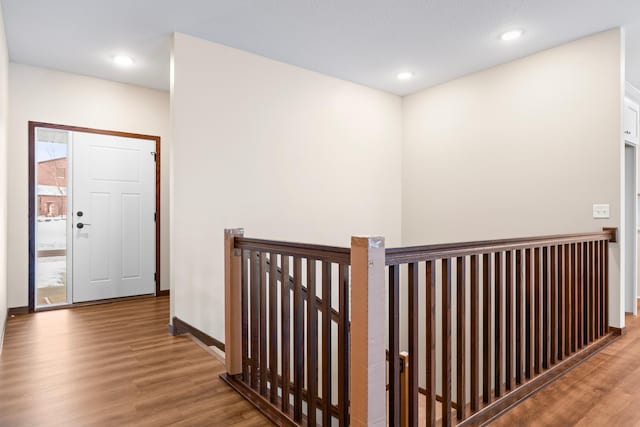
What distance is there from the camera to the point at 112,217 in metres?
4.48

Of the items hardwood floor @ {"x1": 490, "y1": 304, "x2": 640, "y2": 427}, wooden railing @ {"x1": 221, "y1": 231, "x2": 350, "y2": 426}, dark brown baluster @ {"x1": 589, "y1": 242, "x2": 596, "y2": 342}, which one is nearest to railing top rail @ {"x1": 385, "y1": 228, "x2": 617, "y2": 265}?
wooden railing @ {"x1": 221, "y1": 231, "x2": 350, "y2": 426}

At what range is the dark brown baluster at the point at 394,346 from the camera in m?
1.49

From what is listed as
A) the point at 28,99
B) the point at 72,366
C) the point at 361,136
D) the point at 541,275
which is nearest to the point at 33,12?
the point at 28,99

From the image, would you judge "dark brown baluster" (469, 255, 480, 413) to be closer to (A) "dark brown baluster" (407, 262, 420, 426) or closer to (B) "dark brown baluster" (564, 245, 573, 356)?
(A) "dark brown baluster" (407, 262, 420, 426)

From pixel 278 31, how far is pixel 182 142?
1272mm

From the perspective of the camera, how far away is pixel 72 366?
2.60m

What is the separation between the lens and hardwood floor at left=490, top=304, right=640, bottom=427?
195 centimetres

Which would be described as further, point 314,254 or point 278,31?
point 278,31

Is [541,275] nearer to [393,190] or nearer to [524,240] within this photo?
[524,240]

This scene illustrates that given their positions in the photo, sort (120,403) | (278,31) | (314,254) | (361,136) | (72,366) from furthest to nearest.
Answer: (361,136) → (278,31) → (72,366) → (120,403) → (314,254)

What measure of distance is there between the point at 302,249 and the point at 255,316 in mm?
662

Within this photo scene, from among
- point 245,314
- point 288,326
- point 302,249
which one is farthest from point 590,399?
point 245,314

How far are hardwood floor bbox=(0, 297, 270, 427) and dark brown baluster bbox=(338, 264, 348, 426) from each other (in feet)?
1.97

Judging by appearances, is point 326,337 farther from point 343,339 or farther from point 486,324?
point 486,324
